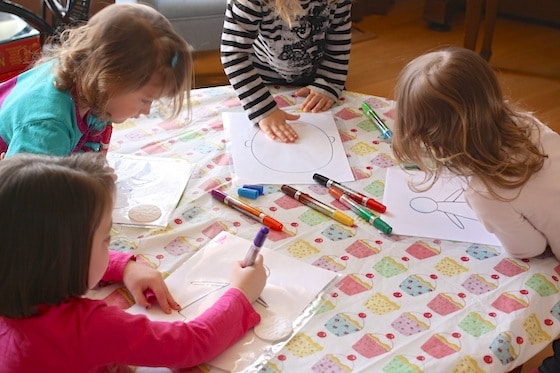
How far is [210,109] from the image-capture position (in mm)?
1446

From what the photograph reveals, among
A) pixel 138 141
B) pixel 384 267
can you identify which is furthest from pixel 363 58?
pixel 384 267

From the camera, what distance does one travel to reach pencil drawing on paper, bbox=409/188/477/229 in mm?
1155

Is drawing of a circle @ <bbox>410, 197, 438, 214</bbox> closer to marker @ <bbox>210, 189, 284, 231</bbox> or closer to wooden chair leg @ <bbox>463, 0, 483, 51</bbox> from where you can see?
marker @ <bbox>210, 189, 284, 231</bbox>

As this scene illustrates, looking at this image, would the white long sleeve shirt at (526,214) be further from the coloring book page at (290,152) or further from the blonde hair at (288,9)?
the blonde hair at (288,9)

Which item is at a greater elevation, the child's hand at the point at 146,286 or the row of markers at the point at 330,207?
the child's hand at the point at 146,286

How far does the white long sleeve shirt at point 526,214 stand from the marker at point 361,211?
0.49 feet

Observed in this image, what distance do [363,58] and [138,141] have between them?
1.63 metres

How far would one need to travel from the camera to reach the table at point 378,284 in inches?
34.3

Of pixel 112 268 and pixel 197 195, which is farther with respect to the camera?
pixel 197 195

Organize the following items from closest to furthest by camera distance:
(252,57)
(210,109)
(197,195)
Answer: (197,195) → (210,109) → (252,57)

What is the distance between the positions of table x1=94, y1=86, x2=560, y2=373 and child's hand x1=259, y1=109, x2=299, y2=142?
0.11 m

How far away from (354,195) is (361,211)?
0.05 m

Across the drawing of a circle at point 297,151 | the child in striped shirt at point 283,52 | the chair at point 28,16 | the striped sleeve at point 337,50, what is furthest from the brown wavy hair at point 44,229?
the chair at point 28,16

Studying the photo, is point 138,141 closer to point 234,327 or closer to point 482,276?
point 234,327
